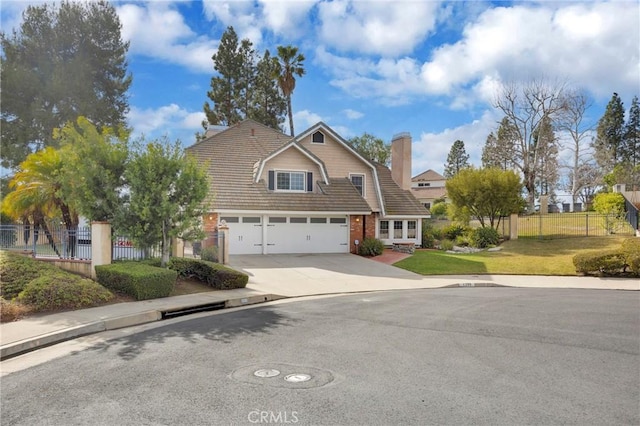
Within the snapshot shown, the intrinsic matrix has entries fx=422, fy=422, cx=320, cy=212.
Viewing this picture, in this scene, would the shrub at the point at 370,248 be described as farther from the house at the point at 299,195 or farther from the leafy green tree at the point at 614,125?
→ the leafy green tree at the point at 614,125

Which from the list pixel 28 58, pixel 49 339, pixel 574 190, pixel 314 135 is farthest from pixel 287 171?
pixel 574 190

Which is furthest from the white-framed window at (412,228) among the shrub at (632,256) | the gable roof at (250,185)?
the shrub at (632,256)

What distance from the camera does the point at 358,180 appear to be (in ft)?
92.9

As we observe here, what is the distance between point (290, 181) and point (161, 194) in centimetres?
1262

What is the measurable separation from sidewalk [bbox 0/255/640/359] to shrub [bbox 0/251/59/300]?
1771 millimetres

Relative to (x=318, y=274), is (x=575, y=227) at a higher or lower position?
higher

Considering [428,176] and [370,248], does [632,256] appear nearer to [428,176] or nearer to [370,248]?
[370,248]

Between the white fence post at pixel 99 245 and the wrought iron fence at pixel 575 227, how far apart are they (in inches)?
1028

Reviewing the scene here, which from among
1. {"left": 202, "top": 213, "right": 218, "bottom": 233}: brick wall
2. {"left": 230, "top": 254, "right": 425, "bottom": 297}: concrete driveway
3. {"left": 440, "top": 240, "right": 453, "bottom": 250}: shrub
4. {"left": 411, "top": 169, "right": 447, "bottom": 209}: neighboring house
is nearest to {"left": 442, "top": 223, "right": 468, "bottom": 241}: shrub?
{"left": 440, "top": 240, "right": 453, "bottom": 250}: shrub

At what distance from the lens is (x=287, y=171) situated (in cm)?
2528

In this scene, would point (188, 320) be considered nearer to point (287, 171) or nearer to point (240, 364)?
point (240, 364)

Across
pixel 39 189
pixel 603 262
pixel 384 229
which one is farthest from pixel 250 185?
pixel 603 262

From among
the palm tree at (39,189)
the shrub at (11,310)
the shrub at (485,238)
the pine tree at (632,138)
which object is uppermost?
the pine tree at (632,138)

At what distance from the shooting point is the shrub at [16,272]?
10.4 metres
